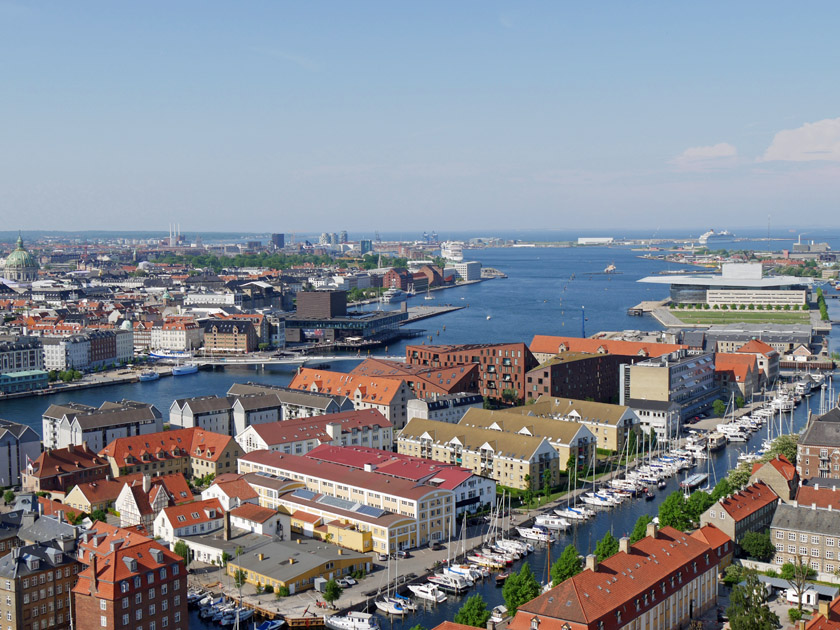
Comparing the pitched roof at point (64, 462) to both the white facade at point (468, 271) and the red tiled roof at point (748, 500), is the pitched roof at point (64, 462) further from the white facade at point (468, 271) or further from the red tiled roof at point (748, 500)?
the white facade at point (468, 271)

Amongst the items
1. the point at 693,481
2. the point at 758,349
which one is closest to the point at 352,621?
the point at 693,481

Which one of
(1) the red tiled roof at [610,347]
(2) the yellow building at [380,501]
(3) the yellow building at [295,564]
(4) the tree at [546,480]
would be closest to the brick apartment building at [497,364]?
(1) the red tiled roof at [610,347]

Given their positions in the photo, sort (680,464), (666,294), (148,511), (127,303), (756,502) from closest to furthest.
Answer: (756,502) → (148,511) → (680,464) → (127,303) → (666,294)

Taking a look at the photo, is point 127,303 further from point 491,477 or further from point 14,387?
point 491,477

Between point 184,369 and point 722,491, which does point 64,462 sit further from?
point 184,369

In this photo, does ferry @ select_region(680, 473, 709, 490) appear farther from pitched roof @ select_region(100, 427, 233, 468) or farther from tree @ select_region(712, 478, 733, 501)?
pitched roof @ select_region(100, 427, 233, 468)

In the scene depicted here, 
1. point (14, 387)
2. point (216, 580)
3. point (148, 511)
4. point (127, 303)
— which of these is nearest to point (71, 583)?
point (216, 580)
